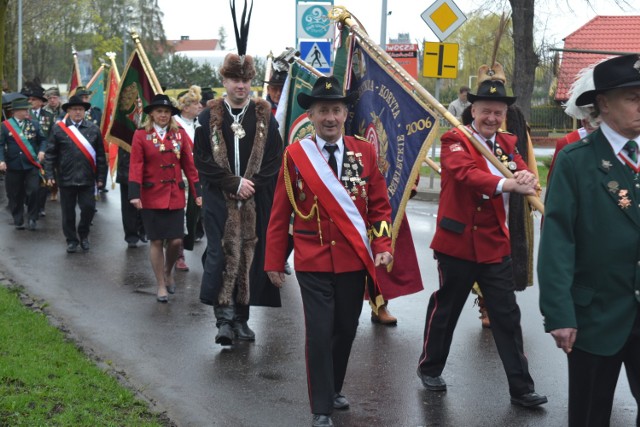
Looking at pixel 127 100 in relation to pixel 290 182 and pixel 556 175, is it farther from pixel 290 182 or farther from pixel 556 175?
pixel 556 175

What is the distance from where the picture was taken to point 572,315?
13.8 feet

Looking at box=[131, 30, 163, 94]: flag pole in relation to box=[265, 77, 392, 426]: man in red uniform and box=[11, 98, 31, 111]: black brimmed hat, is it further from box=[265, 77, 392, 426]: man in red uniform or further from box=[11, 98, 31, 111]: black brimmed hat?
box=[265, 77, 392, 426]: man in red uniform

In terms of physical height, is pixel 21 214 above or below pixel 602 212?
below

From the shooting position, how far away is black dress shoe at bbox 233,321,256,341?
8.20 metres

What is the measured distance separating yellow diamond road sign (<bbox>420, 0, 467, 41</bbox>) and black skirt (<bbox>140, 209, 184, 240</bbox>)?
8.74 metres

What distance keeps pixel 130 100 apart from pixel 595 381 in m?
9.44

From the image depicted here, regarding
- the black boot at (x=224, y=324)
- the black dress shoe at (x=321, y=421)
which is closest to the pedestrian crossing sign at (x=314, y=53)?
the black boot at (x=224, y=324)

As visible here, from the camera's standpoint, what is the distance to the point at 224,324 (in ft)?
26.0

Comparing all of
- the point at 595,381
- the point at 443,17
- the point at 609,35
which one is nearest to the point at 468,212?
the point at 595,381

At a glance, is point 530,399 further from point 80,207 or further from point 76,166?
point 76,166

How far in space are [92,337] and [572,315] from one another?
16.3ft

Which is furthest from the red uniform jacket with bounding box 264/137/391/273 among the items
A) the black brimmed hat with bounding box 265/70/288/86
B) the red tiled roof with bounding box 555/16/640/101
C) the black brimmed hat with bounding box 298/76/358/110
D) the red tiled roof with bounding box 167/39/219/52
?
the red tiled roof with bounding box 167/39/219/52

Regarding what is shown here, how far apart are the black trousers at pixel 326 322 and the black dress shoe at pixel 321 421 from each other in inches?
1.4

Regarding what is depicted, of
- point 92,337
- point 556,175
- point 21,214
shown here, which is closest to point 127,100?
point 21,214
